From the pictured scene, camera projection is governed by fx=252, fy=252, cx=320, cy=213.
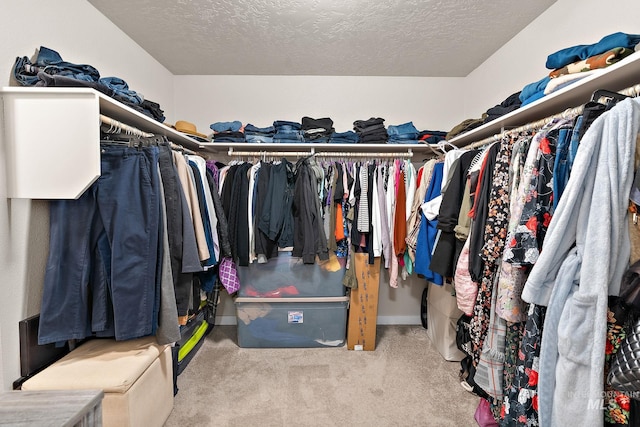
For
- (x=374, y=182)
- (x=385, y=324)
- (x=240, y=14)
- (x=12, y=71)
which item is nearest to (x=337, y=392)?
(x=385, y=324)

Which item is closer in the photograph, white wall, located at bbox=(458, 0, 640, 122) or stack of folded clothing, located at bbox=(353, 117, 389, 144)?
white wall, located at bbox=(458, 0, 640, 122)

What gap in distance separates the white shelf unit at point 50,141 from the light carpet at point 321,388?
1445 mm

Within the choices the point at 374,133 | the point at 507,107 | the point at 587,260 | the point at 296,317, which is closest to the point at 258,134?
the point at 374,133

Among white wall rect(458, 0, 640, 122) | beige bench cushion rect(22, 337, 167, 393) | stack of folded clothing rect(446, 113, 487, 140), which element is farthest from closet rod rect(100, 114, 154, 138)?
white wall rect(458, 0, 640, 122)

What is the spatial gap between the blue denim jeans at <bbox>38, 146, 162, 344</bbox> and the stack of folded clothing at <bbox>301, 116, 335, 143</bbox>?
1389 millimetres

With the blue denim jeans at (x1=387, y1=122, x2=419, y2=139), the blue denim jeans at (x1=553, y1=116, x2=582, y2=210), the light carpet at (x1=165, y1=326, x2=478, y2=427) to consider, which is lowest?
the light carpet at (x1=165, y1=326, x2=478, y2=427)

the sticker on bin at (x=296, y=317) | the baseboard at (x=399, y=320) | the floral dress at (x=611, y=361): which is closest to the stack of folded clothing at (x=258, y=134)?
the sticker on bin at (x=296, y=317)

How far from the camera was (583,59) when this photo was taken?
3.66ft

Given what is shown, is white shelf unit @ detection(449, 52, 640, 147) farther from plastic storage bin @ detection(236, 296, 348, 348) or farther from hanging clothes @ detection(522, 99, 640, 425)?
plastic storage bin @ detection(236, 296, 348, 348)

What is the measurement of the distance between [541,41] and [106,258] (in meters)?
2.83

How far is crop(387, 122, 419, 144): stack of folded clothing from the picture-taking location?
2.27 m

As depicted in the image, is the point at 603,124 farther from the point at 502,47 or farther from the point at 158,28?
the point at 158,28

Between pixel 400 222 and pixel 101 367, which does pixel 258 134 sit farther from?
pixel 101 367

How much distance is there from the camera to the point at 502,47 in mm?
1971
